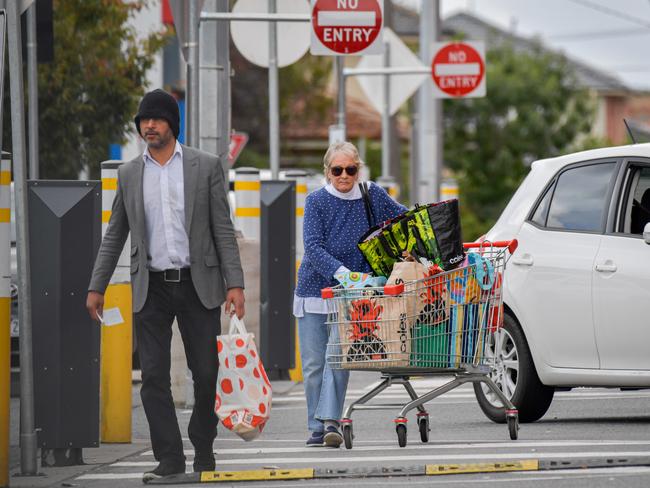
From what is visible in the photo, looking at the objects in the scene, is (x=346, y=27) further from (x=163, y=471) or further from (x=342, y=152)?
(x=163, y=471)

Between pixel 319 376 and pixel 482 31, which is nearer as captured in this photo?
pixel 319 376

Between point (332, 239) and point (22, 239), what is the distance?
73.0 inches

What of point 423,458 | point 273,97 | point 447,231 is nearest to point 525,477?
point 423,458

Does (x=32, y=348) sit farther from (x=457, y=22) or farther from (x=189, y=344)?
(x=457, y=22)

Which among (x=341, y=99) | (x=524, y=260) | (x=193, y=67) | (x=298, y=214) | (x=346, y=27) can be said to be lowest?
(x=524, y=260)

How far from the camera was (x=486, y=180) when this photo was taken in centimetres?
5734

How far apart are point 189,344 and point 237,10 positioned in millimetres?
7152

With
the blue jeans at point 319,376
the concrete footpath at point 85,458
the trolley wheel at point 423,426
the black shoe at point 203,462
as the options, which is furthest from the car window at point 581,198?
the black shoe at point 203,462

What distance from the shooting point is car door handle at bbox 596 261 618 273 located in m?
10.7

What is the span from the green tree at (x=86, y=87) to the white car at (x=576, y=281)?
8.23m

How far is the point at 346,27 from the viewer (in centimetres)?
1527

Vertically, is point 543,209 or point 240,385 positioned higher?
point 543,209

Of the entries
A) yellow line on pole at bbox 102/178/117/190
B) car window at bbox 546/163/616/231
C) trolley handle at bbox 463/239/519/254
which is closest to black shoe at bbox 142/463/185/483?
trolley handle at bbox 463/239/519/254

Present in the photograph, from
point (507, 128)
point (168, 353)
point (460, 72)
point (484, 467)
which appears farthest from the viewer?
point (507, 128)
